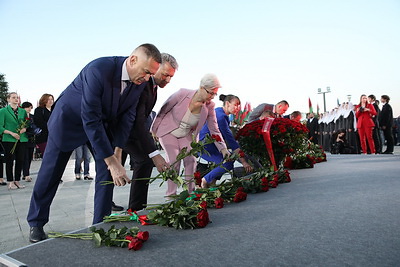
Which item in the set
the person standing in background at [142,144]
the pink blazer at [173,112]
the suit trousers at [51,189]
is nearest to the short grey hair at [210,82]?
the pink blazer at [173,112]

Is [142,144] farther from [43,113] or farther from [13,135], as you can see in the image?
[43,113]

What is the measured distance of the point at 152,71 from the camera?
2.44 metres

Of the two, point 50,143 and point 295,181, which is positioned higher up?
point 50,143

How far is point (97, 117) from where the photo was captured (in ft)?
7.99

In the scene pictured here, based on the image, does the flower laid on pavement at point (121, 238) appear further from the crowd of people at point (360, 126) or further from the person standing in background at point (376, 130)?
the person standing in background at point (376, 130)

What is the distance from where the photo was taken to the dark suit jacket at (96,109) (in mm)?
2416

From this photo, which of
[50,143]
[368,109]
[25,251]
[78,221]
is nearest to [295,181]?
[78,221]

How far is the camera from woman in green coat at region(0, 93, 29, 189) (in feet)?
21.4

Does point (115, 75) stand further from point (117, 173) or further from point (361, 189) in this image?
point (361, 189)

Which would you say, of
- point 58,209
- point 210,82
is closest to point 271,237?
point 210,82

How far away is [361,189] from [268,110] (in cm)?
291

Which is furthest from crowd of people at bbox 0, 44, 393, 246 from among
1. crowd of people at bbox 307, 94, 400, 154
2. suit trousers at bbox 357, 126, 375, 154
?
suit trousers at bbox 357, 126, 375, 154

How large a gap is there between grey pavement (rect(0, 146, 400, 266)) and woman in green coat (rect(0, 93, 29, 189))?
124 inches

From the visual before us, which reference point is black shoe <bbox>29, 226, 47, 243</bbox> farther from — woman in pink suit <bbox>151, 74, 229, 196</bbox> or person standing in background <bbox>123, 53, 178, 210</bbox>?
woman in pink suit <bbox>151, 74, 229, 196</bbox>
